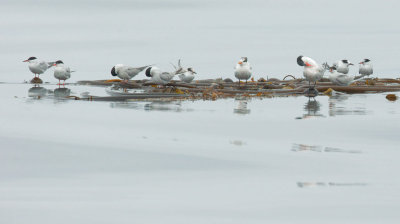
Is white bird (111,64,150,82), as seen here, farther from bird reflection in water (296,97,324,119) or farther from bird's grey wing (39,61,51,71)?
bird reflection in water (296,97,324,119)

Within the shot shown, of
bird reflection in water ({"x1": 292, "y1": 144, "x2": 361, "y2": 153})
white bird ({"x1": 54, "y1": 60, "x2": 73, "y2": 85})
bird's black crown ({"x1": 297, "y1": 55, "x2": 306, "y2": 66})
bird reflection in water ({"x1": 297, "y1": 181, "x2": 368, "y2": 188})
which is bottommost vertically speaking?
bird reflection in water ({"x1": 297, "y1": 181, "x2": 368, "y2": 188})

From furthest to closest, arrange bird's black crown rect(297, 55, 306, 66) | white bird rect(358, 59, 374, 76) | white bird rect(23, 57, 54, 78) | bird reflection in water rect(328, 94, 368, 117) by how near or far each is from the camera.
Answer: white bird rect(358, 59, 374, 76) → white bird rect(23, 57, 54, 78) → bird's black crown rect(297, 55, 306, 66) → bird reflection in water rect(328, 94, 368, 117)

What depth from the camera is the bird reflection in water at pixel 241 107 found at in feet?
59.8

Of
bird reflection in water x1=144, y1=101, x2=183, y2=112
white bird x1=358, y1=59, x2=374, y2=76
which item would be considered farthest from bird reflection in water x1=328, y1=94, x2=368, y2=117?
white bird x1=358, y1=59, x2=374, y2=76

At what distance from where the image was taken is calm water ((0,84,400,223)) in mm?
6875

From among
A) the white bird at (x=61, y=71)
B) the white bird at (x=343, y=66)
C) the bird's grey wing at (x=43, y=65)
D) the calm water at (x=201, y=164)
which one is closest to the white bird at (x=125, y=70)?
the white bird at (x=61, y=71)

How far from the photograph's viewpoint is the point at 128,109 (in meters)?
19.0

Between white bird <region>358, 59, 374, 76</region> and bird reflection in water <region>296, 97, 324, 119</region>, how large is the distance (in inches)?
766

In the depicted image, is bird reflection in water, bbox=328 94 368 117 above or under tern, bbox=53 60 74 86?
under

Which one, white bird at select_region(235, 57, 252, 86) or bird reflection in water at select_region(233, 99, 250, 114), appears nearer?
bird reflection in water at select_region(233, 99, 250, 114)

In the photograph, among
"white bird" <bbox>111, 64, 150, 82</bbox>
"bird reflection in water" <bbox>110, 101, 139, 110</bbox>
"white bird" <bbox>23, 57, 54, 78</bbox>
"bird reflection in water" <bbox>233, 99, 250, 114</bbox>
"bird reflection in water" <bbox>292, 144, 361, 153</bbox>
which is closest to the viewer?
"bird reflection in water" <bbox>292, 144, 361, 153</bbox>

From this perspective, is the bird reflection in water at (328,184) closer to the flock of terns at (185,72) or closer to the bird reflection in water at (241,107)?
the bird reflection in water at (241,107)

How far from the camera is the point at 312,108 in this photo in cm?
1947

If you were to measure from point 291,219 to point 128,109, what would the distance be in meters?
12.8
